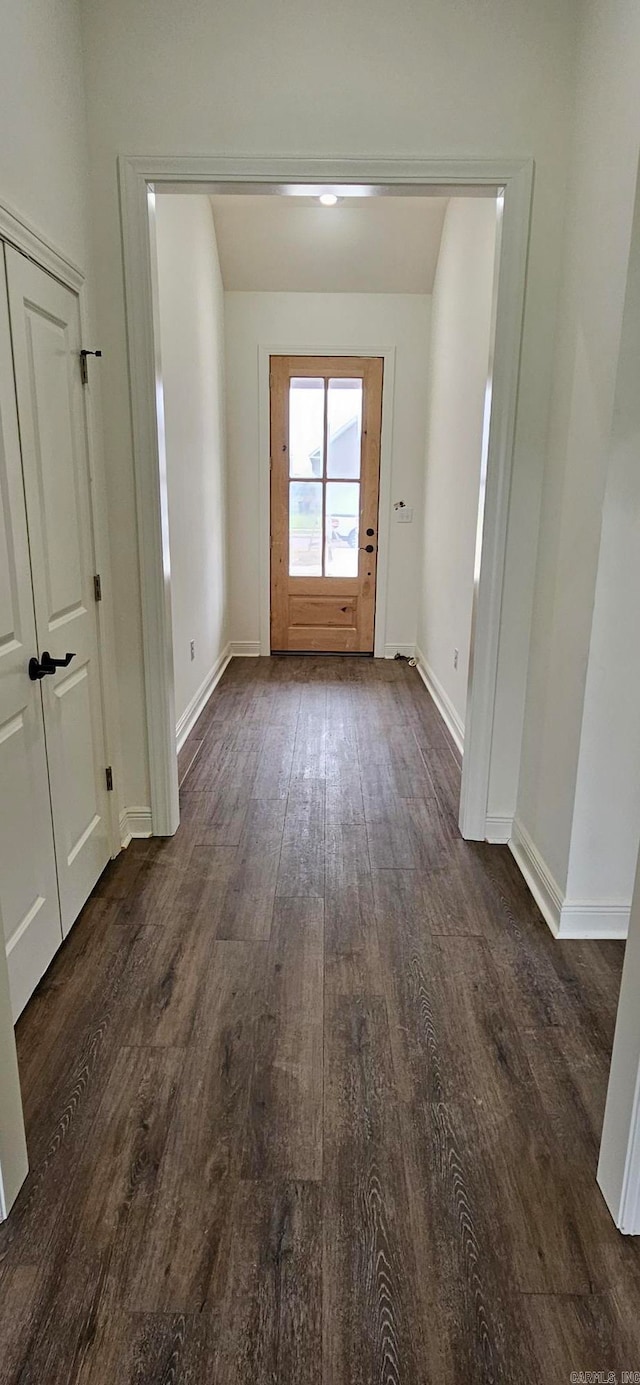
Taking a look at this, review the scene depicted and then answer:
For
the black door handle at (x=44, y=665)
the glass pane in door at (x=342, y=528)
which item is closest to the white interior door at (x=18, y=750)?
the black door handle at (x=44, y=665)

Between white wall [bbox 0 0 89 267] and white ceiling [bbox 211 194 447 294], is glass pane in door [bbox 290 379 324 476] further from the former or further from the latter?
white wall [bbox 0 0 89 267]

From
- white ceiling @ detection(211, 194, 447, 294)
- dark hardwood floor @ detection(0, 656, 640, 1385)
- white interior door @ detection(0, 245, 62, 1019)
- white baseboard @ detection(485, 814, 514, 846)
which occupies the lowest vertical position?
dark hardwood floor @ detection(0, 656, 640, 1385)

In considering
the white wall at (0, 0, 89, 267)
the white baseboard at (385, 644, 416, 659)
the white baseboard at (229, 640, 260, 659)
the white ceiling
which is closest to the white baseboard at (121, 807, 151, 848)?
the white wall at (0, 0, 89, 267)

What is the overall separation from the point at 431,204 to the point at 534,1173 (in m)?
4.95

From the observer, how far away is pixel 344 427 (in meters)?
5.59

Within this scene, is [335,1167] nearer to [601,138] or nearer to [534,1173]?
[534,1173]

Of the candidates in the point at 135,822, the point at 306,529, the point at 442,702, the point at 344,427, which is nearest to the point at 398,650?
the point at 306,529

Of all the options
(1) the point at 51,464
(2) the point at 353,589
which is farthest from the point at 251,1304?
(2) the point at 353,589

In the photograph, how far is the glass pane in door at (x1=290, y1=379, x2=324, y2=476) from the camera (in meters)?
5.54

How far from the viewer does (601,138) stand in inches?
84.5

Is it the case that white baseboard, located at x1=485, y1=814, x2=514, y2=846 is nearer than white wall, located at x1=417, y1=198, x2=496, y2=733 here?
Yes

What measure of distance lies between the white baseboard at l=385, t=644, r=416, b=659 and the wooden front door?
0.13 m

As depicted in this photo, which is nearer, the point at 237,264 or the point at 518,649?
the point at 518,649

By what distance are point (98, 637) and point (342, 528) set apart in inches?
134
